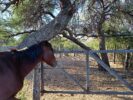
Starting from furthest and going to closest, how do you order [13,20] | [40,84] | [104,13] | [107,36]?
1. [107,36]
2. [13,20]
3. [104,13]
4. [40,84]

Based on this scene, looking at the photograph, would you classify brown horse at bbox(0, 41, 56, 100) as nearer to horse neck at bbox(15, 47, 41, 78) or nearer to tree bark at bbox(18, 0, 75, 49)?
horse neck at bbox(15, 47, 41, 78)

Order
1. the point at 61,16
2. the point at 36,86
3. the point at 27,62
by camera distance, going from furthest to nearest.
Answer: the point at 61,16 < the point at 36,86 < the point at 27,62

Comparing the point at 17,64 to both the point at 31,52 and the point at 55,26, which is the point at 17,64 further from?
the point at 55,26

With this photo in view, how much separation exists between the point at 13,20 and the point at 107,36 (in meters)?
4.67

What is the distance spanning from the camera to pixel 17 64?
20.2 ft

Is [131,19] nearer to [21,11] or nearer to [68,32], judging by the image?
[68,32]

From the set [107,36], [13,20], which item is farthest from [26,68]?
[107,36]

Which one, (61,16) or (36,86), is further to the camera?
(61,16)

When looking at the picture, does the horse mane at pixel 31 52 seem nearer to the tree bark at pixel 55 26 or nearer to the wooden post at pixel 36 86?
the wooden post at pixel 36 86

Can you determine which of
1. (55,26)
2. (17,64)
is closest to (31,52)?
(17,64)

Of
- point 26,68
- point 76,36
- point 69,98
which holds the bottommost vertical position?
point 69,98

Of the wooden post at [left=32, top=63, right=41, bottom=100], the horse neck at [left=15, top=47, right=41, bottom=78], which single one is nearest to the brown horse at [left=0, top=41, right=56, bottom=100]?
the horse neck at [left=15, top=47, right=41, bottom=78]

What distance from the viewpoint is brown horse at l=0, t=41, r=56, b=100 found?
5787mm

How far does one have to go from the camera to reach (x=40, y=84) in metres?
8.46
